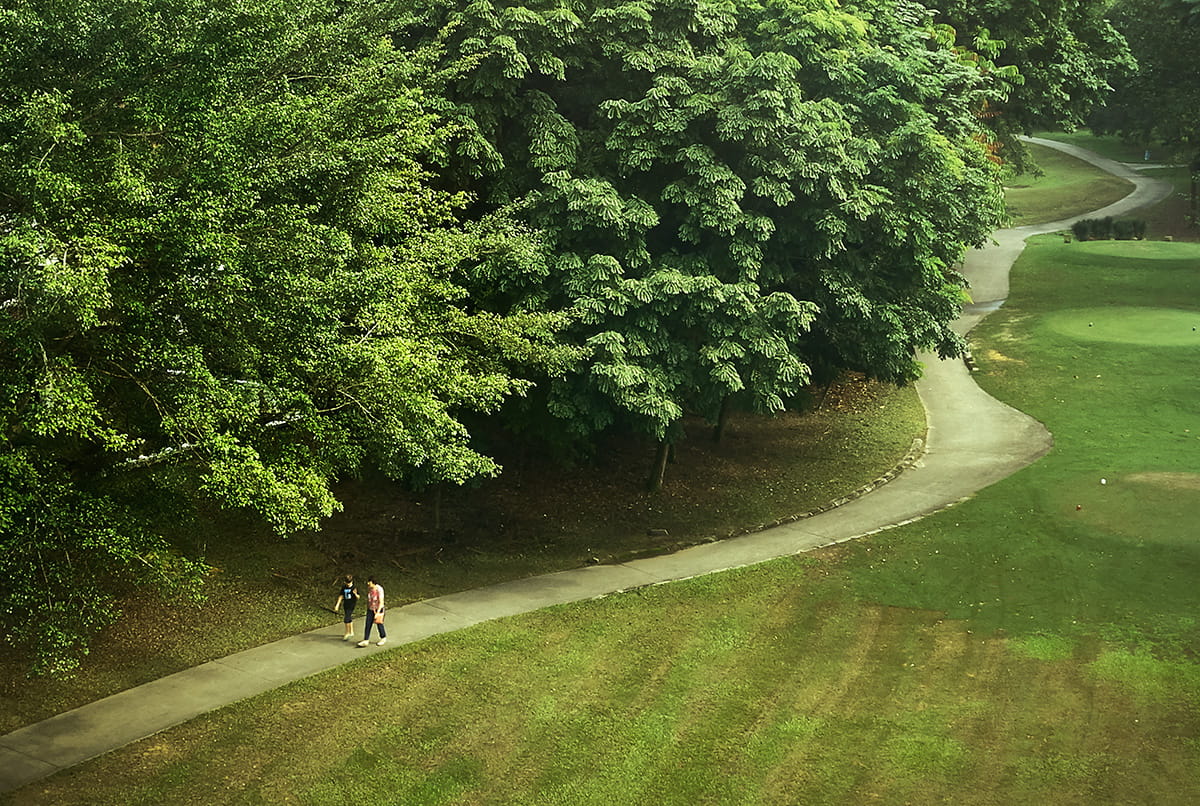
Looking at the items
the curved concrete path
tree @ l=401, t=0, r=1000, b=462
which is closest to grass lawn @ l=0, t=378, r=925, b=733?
the curved concrete path

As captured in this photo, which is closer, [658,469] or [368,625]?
[368,625]

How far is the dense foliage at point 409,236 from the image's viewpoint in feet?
44.4

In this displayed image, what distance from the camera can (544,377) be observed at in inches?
917

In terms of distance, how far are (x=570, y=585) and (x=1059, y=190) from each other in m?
58.6

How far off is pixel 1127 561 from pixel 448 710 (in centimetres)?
1390

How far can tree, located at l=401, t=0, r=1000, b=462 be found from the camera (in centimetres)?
2236

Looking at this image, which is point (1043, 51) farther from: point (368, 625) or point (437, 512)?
point (368, 625)

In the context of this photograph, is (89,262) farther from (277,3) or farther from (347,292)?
(277,3)

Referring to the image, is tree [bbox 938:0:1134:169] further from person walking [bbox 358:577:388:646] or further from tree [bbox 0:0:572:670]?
person walking [bbox 358:577:388:646]

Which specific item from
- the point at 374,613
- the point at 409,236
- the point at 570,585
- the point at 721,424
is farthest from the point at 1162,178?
the point at 374,613

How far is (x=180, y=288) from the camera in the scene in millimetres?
13578

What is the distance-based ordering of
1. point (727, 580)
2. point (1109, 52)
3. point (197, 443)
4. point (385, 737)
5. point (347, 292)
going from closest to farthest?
point (197, 443)
point (347, 292)
point (385, 737)
point (727, 580)
point (1109, 52)

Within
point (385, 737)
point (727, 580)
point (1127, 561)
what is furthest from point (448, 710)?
point (1127, 561)

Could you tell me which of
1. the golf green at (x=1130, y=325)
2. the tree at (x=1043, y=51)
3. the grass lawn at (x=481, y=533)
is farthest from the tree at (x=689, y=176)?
the golf green at (x=1130, y=325)
